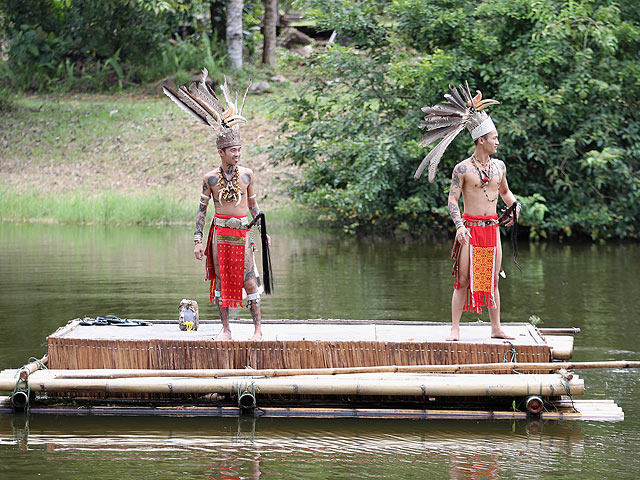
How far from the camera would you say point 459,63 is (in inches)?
753

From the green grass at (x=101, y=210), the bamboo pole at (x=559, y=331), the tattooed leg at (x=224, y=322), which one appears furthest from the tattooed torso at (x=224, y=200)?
the green grass at (x=101, y=210)

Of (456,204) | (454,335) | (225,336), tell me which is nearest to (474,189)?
(456,204)

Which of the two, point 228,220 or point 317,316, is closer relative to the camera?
point 228,220

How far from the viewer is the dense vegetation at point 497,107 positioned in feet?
61.5

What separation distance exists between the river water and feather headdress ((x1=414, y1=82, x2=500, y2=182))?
7.77ft

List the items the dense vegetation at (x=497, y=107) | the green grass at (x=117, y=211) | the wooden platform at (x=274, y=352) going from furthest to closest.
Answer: the green grass at (x=117, y=211)
the dense vegetation at (x=497, y=107)
the wooden platform at (x=274, y=352)

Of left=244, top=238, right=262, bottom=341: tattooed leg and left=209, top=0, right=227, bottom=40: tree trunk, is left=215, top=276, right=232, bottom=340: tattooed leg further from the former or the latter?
left=209, top=0, right=227, bottom=40: tree trunk

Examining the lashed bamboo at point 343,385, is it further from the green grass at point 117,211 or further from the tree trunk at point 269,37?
the tree trunk at point 269,37

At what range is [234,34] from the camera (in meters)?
27.8

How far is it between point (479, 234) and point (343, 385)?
1784mm

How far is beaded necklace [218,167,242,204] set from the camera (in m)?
7.95

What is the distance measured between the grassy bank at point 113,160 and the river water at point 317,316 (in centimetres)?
118

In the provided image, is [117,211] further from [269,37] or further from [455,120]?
[455,120]

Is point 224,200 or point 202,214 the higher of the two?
point 224,200
